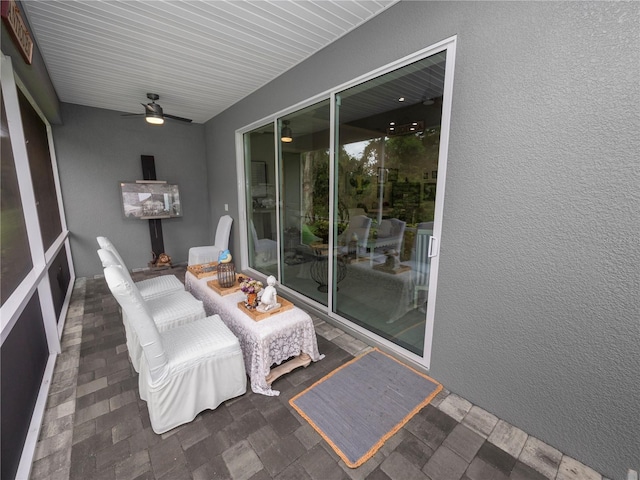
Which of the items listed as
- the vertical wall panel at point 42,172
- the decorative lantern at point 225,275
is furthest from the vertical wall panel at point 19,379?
the decorative lantern at point 225,275

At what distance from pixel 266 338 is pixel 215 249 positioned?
2.79 meters

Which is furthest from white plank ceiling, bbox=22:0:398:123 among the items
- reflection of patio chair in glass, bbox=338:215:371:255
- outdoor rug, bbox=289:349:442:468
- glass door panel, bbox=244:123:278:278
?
outdoor rug, bbox=289:349:442:468

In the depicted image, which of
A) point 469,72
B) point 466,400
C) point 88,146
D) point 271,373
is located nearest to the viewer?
point 469,72

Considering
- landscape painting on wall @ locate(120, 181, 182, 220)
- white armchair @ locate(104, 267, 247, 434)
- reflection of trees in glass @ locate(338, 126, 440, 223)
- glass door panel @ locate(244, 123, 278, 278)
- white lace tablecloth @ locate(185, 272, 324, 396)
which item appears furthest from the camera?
landscape painting on wall @ locate(120, 181, 182, 220)

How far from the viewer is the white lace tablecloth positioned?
1.85 m

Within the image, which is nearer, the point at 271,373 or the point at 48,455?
the point at 48,455

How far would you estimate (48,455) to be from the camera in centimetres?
143

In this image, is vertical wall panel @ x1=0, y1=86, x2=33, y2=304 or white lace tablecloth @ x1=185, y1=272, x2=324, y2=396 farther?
white lace tablecloth @ x1=185, y1=272, x2=324, y2=396

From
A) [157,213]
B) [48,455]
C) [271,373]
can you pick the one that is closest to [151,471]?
[48,455]

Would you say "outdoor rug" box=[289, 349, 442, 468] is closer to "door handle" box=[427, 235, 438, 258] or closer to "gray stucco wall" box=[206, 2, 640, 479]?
"gray stucco wall" box=[206, 2, 640, 479]

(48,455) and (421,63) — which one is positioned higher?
(421,63)

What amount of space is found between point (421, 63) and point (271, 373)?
2.48 m

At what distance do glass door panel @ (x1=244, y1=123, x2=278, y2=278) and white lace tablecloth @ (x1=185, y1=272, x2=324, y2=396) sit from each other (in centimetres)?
168

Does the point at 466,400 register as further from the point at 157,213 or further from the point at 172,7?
the point at 157,213
